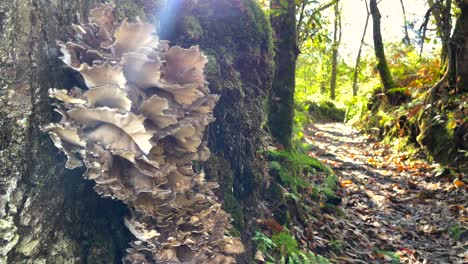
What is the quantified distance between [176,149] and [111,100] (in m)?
0.49

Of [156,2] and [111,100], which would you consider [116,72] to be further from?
[156,2]

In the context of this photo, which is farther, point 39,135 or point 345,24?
point 345,24

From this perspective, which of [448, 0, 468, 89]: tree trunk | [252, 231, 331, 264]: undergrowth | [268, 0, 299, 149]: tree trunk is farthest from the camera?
[448, 0, 468, 89]: tree trunk

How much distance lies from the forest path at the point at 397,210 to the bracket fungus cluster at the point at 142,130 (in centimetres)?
322

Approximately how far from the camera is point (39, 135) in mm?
1874

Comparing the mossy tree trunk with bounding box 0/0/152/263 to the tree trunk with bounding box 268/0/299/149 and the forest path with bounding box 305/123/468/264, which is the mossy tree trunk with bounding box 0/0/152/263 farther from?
the tree trunk with bounding box 268/0/299/149

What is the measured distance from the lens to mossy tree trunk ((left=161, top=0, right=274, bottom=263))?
3238 mm

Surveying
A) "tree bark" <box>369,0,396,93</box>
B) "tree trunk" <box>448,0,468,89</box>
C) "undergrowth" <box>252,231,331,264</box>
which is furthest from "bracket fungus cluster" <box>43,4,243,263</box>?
"tree bark" <box>369,0,396,93</box>

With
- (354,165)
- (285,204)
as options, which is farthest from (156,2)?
(354,165)

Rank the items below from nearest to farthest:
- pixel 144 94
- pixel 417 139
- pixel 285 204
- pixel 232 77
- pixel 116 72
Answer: pixel 116 72
pixel 144 94
pixel 232 77
pixel 285 204
pixel 417 139

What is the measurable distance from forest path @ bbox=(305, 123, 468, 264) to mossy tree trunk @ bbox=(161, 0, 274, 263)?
5.96ft

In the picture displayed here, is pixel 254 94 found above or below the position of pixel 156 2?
below

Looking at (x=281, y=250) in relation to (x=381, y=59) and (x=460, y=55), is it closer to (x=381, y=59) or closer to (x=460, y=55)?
(x=460, y=55)

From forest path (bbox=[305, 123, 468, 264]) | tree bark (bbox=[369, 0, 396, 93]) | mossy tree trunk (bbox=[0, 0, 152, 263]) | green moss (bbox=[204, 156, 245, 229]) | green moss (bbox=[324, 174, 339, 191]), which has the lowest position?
forest path (bbox=[305, 123, 468, 264])
